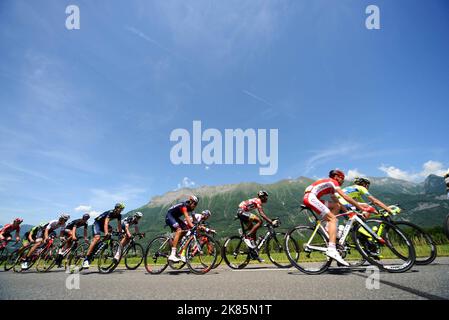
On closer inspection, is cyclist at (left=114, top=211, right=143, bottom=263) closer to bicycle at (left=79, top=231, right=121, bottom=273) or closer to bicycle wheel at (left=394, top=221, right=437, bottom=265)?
bicycle at (left=79, top=231, right=121, bottom=273)

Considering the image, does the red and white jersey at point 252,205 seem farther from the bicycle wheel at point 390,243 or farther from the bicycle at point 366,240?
the bicycle wheel at point 390,243

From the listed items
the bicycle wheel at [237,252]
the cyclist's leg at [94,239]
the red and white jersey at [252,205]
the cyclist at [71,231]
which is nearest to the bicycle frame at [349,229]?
the red and white jersey at [252,205]

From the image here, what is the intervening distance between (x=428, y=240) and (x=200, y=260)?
576cm

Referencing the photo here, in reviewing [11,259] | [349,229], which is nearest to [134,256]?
[349,229]

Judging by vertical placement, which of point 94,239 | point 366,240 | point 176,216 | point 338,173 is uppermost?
point 338,173

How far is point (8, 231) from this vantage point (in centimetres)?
1316

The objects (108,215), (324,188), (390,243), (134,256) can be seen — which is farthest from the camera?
(108,215)

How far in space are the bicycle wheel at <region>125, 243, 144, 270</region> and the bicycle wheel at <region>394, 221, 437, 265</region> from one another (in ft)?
25.7

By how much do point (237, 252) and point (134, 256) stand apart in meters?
3.73

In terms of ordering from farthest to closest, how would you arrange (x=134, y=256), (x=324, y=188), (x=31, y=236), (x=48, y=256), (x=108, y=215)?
(x=31, y=236) → (x=48, y=256) → (x=108, y=215) → (x=134, y=256) → (x=324, y=188)

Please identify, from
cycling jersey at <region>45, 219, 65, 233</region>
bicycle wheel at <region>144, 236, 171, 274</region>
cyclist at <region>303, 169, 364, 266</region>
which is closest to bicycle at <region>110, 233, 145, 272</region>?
bicycle wheel at <region>144, 236, 171, 274</region>

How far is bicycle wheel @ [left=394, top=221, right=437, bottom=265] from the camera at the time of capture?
5730mm

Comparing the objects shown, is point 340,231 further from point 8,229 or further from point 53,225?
point 8,229

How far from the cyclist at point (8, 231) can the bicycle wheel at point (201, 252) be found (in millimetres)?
10705
